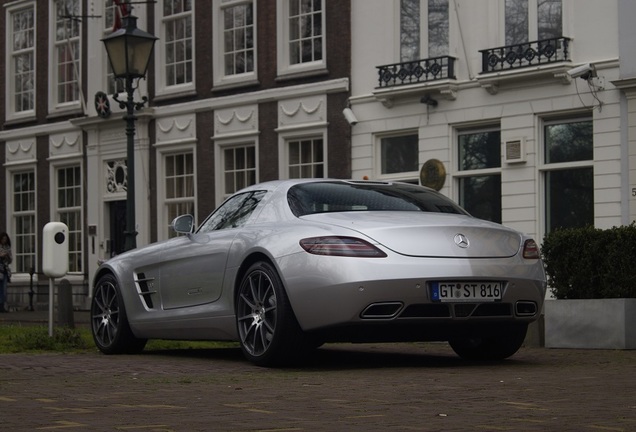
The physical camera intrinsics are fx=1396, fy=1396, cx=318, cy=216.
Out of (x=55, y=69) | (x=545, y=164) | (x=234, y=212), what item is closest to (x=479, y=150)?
(x=545, y=164)

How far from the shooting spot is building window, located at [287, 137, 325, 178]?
87.6ft

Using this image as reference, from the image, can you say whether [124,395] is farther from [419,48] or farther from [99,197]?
[99,197]

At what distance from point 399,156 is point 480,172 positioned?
2241mm

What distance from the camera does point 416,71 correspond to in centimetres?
2409

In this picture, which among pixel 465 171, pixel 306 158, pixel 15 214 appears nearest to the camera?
pixel 465 171

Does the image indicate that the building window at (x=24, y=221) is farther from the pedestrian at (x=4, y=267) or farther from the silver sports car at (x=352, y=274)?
the silver sports car at (x=352, y=274)

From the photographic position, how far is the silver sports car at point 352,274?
9.05 metres

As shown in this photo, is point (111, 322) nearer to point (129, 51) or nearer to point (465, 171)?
point (129, 51)

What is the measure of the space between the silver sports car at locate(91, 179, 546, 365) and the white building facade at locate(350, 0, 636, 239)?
9.36 m

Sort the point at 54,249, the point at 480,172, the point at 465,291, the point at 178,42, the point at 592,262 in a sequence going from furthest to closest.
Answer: the point at 178,42
the point at 480,172
the point at 54,249
the point at 592,262
the point at 465,291

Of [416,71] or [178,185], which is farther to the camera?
[178,185]

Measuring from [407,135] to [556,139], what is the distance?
3581 millimetres

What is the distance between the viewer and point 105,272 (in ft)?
39.4

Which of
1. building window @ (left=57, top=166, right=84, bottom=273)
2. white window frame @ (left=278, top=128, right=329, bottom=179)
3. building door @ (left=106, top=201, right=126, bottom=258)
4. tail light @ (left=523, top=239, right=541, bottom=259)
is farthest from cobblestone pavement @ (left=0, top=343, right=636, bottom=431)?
building window @ (left=57, top=166, right=84, bottom=273)
